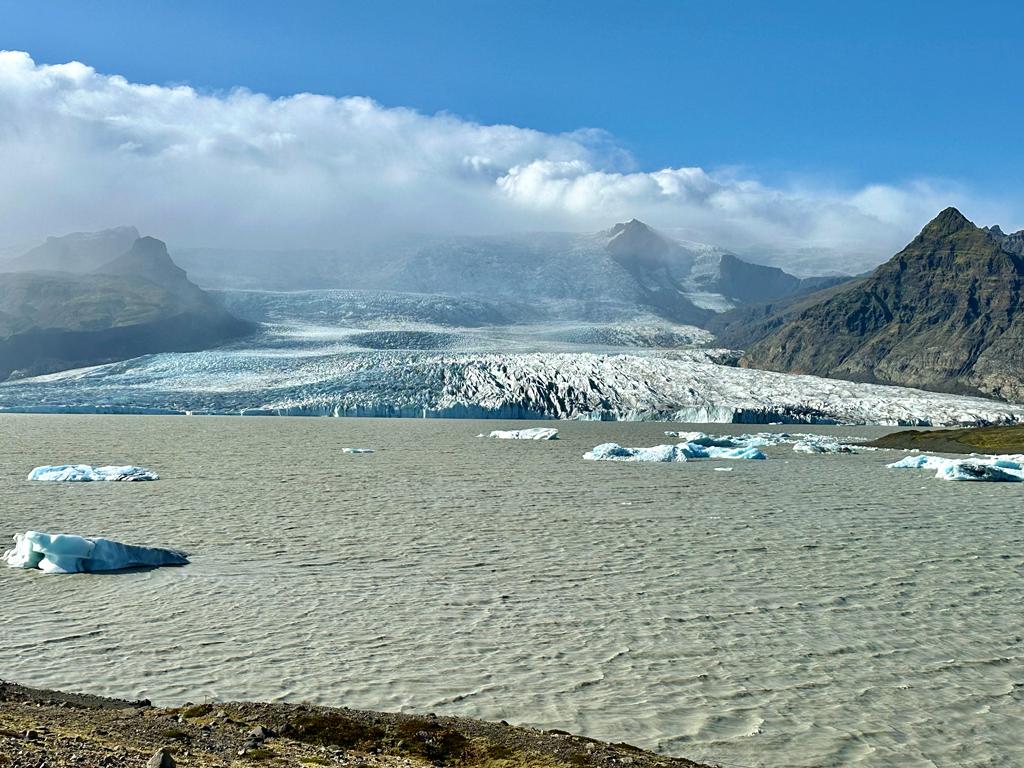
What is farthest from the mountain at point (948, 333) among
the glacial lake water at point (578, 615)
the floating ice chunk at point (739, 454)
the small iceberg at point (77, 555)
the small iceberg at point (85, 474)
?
the small iceberg at point (77, 555)

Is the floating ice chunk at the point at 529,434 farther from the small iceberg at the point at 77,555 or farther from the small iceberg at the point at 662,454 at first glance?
the small iceberg at the point at 77,555

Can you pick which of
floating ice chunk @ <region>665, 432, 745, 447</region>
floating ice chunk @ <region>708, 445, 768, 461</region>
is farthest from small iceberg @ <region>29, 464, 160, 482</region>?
floating ice chunk @ <region>665, 432, 745, 447</region>

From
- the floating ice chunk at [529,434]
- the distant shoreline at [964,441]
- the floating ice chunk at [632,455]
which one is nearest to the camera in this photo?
the floating ice chunk at [632,455]

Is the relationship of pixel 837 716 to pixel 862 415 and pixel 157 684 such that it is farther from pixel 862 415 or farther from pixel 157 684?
pixel 862 415

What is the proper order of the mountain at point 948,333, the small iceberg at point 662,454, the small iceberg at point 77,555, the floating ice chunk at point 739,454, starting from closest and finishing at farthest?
the small iceberg at point 77,555
the small iceberg at point 662,454
the floating ice chunk at point 739,454
the mountain at point 948,333

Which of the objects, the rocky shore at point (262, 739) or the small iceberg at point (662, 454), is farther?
the small iceberg at point (662, 454)

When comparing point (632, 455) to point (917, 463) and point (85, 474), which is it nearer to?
point (917, 463)
